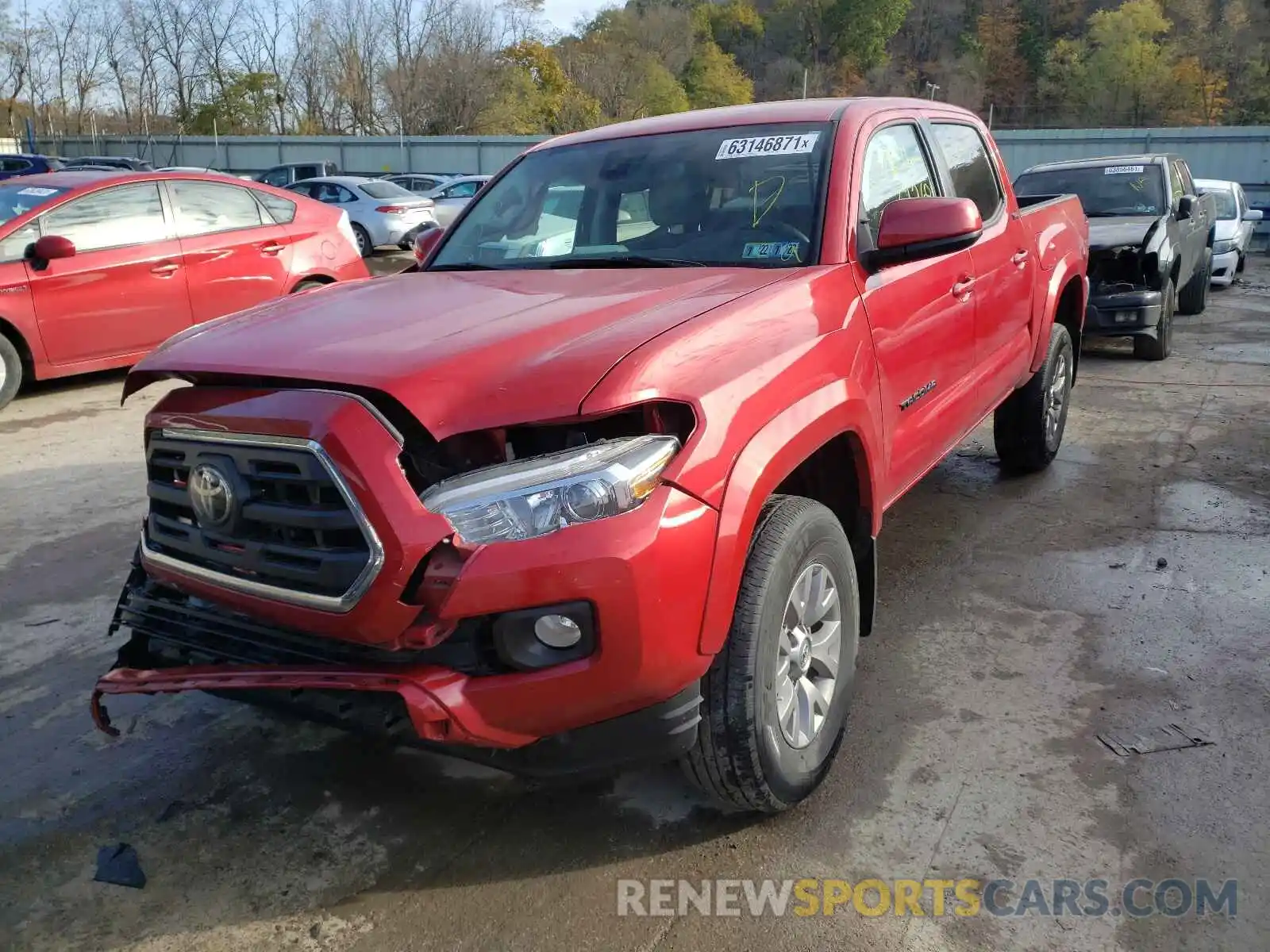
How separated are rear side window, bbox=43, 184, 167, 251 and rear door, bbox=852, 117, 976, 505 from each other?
611cm

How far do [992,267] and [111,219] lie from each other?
21.1 ft

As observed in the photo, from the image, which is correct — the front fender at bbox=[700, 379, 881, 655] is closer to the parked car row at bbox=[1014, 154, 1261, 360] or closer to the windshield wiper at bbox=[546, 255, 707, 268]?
the windshield wiper at bbox=[546, 255, 707, 268]

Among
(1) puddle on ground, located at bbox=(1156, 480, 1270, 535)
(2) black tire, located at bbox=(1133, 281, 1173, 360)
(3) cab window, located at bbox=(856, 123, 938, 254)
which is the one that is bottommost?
(1) puddle on ground, located at bbox=(1156, 480, 1270, 535)

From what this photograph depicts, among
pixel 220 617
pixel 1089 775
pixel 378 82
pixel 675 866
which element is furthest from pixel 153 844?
pixel 378 82

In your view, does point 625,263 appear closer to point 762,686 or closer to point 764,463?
point 764,463

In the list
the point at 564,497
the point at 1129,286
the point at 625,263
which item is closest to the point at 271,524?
the point at 564,497

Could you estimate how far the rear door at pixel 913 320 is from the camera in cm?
329

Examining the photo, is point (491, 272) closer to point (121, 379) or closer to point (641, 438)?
point (641, 438)

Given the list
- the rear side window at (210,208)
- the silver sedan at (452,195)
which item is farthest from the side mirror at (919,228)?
the silver sedan at (452,195)

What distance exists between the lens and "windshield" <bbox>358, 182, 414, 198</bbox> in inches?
739

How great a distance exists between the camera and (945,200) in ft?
10.2

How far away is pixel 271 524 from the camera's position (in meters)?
2.30

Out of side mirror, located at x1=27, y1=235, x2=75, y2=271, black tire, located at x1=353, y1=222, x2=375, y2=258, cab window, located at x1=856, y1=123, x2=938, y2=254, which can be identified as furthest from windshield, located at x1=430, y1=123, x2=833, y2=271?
black tire, located at x1=353, y1=222, x2=375, y2=258

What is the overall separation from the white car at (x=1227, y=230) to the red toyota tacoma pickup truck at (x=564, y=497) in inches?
545
